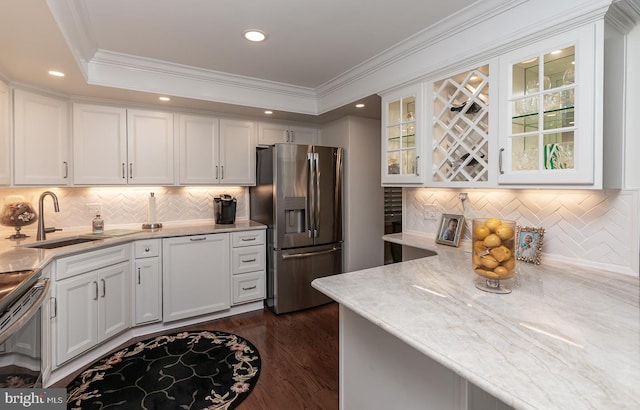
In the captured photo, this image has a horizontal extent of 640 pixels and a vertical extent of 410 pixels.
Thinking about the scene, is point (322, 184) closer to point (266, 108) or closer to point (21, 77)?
point (266, 108)

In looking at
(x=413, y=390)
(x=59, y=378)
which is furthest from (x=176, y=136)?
(x=413, y=390)

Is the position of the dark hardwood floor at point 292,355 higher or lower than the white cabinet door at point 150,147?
lower

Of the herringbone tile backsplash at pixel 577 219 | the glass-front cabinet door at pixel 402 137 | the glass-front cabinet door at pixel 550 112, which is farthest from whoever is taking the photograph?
the glass-front cabinet door at pixel 402 137

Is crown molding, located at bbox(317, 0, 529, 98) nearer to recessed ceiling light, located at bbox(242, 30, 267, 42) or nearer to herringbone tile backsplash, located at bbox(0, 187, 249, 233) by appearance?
recessed ceiling light, located at bbox(242, 30, 267, 42)

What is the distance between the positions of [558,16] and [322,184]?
2445 millimetres

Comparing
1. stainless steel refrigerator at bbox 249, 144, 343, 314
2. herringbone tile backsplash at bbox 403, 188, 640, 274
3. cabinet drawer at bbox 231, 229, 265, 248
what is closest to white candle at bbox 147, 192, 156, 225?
cabinet drawer at bbox 231, 229, 265, 248

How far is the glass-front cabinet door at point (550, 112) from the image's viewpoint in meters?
1.50

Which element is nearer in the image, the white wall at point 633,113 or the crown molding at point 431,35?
the white wall at point 633,113

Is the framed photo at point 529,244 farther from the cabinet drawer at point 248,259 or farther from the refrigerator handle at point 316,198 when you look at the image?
the cabinet drawer at point 248,259

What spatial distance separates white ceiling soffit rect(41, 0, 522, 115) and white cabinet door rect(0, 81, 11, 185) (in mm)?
569

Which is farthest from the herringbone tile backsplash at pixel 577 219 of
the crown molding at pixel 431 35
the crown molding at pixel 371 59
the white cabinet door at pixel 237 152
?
the white cabinet door at pixel 237 152

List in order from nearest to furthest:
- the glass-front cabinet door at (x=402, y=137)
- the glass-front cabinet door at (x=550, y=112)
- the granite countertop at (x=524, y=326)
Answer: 1. the granite countertop at (x=524, y=326)
2. the glass-front cabinet door at (x=550, y=112)
3. the glass-front cabinet door at (x=402, y=137)

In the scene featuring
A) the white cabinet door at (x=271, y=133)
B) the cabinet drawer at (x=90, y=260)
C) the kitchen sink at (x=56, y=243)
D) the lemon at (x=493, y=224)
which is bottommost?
the cabinet drawer at (x=90, y=260)

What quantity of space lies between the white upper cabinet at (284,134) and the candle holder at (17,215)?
2.24 metres
